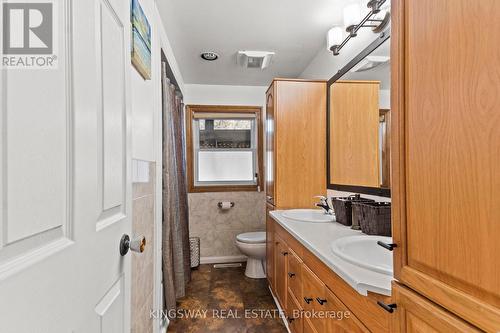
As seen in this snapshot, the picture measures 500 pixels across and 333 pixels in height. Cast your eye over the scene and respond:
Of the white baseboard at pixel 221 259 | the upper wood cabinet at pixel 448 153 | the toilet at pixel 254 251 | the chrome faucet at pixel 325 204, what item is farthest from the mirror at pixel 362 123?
the white baseboard at pixel 221 259

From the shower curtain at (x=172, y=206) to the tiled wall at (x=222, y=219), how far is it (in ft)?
2.41

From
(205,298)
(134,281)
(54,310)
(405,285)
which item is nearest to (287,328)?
(205,298)

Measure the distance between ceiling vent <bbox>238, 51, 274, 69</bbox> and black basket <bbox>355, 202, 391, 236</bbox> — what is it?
1.74m

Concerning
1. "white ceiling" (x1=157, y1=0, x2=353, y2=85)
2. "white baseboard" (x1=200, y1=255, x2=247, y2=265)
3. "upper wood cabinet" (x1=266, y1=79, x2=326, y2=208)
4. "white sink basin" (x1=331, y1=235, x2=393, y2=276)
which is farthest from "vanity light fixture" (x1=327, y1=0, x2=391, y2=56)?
"white baseboard" (x1=200, y1=255, x2=247, y2=265)

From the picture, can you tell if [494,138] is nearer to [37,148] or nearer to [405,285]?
[405,285]

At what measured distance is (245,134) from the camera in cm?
376

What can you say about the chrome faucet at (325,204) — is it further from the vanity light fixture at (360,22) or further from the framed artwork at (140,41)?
the framed artwork at (140,41)

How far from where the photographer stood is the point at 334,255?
45.1 inches

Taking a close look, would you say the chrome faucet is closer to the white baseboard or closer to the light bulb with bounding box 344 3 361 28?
the light bulb with bounding box 344 3 361 28

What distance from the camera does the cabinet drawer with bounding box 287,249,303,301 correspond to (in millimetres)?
1604

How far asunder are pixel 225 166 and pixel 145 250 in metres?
2.23

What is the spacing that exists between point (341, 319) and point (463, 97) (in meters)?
0.94

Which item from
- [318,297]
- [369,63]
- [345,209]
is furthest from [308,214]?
[369,63]

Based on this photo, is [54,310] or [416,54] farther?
[416,54]
